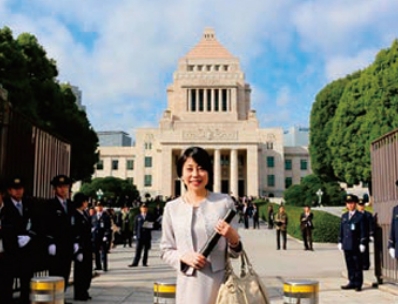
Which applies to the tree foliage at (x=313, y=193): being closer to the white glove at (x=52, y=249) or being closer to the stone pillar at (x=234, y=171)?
the stone pillar at (x=234, y=171)

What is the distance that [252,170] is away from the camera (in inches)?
2697

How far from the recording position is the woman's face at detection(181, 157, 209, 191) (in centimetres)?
370

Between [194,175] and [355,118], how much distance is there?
3765 centimetres

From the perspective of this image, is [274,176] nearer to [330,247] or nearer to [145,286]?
[330,247]

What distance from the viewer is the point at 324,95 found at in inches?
1900

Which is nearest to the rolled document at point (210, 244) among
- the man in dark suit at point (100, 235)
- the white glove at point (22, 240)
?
the white glove at point (22, 240)

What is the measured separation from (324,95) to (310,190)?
979 centimetres

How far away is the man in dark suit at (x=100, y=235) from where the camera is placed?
42.9ft

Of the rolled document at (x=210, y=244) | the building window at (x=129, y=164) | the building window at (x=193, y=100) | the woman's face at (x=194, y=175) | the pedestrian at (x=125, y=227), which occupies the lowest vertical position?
the pedestrian at (x=125, y=227)

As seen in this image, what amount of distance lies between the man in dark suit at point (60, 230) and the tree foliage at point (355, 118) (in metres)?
29.6

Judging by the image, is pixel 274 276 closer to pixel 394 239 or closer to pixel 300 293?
pixel 394 239

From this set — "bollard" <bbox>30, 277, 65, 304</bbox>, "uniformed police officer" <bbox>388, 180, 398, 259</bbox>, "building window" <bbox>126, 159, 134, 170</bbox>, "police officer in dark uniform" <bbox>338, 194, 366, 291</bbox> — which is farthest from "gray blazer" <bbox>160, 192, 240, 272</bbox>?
"building window" <bbox>126, 159, 134, 170</bbox>

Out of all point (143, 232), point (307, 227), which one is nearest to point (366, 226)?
point (143, 232)

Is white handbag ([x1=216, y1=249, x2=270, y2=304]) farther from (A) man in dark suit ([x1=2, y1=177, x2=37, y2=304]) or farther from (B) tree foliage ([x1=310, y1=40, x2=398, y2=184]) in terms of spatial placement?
(B) tree foliage ([x1=310, y1=40, x2=398, y2=184])
